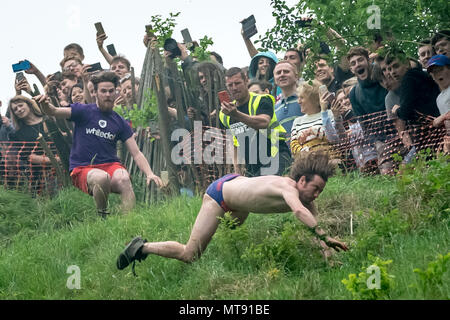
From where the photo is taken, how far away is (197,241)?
8.34 m

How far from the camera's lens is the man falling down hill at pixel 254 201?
771 centimetres

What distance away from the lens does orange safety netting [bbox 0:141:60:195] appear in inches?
530

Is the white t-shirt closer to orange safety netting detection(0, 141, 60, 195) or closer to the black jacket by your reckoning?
the black jacket

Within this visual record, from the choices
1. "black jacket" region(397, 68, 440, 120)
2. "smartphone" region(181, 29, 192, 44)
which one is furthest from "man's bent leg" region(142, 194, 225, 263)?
"smartphone" region(181, 29, 192, 44)

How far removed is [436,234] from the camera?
7.73m

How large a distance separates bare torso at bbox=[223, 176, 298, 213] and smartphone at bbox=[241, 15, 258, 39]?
502 cm

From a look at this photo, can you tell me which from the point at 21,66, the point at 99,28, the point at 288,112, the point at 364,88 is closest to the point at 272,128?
the point at 288,112

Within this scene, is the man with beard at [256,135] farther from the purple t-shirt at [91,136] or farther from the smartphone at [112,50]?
the smartphone at [112,50]

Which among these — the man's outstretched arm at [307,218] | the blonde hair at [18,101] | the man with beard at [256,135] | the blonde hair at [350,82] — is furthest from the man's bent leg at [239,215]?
the blonde hair at [18,101]

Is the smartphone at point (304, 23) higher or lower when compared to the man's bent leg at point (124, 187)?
higher

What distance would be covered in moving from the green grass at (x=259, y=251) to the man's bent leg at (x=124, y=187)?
0.76 ft

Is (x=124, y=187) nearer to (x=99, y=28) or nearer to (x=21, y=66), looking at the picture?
(x=21, y=66)
